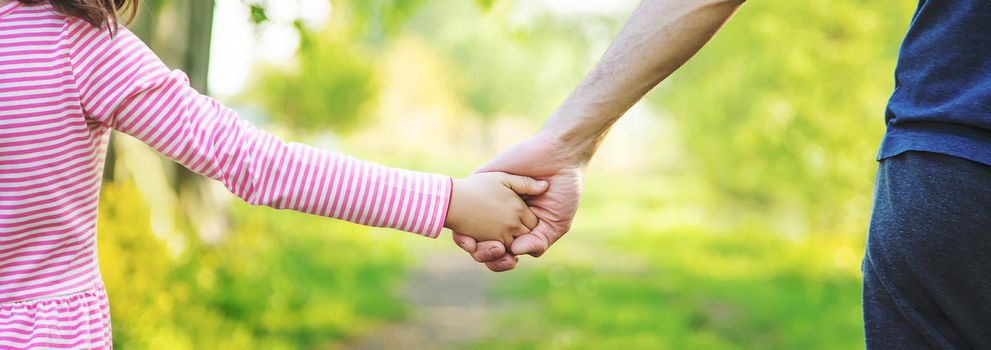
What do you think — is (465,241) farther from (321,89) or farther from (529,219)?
(321,89)

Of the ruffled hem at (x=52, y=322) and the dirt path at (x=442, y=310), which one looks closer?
the ruffled hem at (x=52, y=322)

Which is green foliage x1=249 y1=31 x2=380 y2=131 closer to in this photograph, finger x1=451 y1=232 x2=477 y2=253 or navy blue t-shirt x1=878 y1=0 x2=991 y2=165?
finger x1=451 y1=232 x2=477 y2=253

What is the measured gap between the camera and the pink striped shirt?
136cm

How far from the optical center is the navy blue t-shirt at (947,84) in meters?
1.26

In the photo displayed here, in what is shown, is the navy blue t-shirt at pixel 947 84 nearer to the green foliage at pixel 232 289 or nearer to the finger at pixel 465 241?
the finger at pixel 465 241

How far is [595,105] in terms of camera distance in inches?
75.7

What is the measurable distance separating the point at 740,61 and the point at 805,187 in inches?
82.5

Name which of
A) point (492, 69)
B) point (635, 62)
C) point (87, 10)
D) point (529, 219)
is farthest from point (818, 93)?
point (492, 69)

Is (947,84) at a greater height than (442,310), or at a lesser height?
greater

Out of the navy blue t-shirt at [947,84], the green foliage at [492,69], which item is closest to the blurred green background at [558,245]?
A: the navy blue t-shirt at [947,84]


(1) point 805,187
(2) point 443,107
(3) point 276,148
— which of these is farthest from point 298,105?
(2) point 443,107

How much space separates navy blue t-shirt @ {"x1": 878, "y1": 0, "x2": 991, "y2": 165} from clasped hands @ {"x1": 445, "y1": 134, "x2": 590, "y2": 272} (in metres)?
0.80

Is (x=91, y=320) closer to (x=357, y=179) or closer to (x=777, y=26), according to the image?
(x=357, y=179)

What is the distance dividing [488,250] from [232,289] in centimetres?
366
